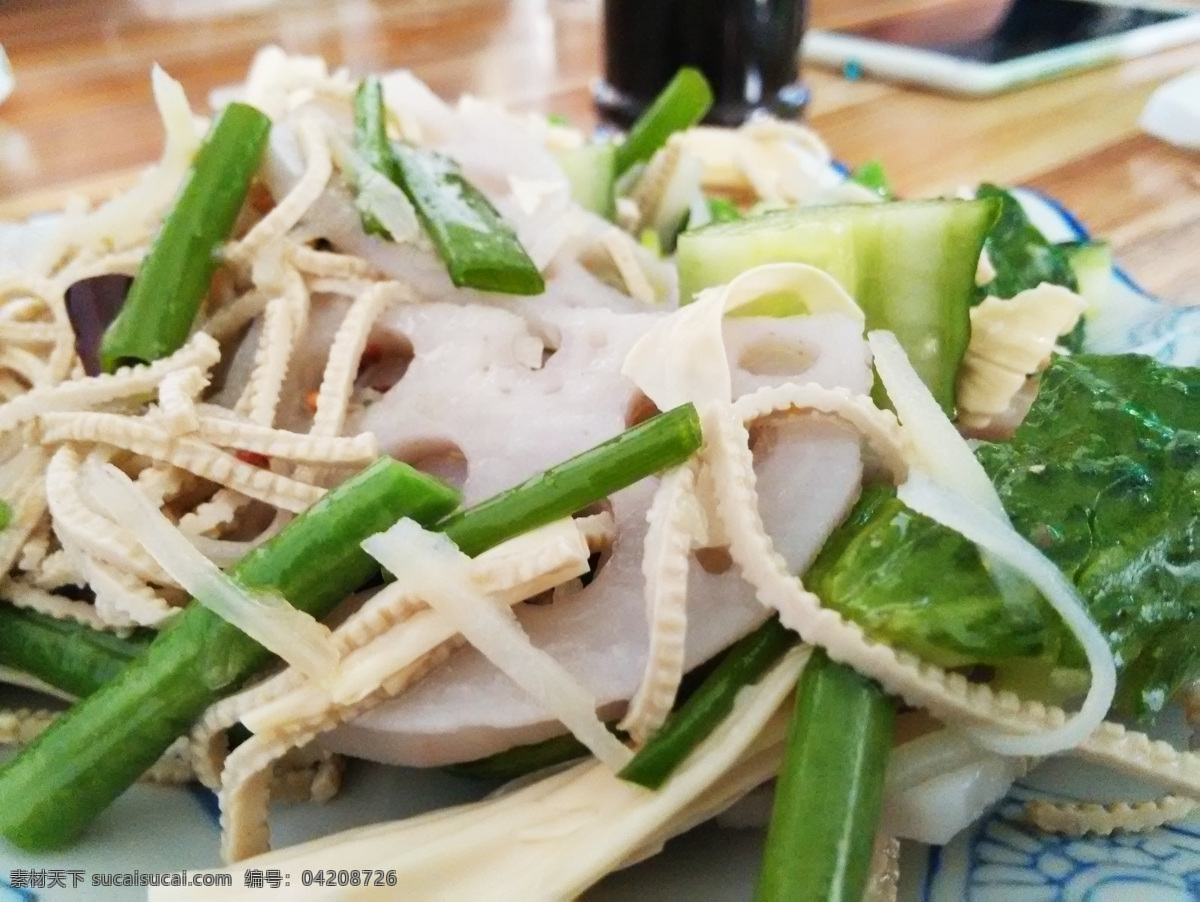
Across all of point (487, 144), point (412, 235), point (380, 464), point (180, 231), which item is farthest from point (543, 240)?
point (380, 464)

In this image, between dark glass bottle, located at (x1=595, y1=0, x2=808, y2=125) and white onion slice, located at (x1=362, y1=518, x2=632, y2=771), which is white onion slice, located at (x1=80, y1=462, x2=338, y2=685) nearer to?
white onion slice, located at (x1=362, y1=518, x2=632, y2=771)

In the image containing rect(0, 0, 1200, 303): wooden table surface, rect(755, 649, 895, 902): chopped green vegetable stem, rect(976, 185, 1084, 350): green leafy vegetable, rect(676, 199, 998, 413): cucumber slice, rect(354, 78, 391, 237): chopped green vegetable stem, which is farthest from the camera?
rect(0, 0, 1200, 303): wooden table surface

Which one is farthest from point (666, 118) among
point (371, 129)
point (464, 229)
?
point (464, 229)

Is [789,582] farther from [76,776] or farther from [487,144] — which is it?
[487,144]

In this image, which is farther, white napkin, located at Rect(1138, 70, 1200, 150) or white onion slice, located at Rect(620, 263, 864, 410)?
white napkin, located at Rect(1138, 70, 1200, 150)

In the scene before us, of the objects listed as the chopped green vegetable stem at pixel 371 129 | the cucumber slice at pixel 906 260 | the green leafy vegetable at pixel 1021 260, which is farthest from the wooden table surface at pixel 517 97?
the chopped green vegetable stem at pixel 371 129

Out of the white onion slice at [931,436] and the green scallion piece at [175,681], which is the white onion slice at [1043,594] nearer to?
the white onion slice at [931,436]

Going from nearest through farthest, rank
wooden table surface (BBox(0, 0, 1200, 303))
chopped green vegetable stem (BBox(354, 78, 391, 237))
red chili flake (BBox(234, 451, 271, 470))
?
red chili flake (BBox(234, 451, 271, 470))
chopped green vegetable stem (BBox(354, 78, 391, 237))
wooden table surface (BBox(0, 0, 1200, 303))

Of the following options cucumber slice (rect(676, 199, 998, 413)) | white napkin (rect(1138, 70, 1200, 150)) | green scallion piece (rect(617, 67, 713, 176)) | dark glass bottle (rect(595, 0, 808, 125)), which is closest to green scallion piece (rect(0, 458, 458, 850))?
cucumber slice (rect(676, 199, 998, 413))
